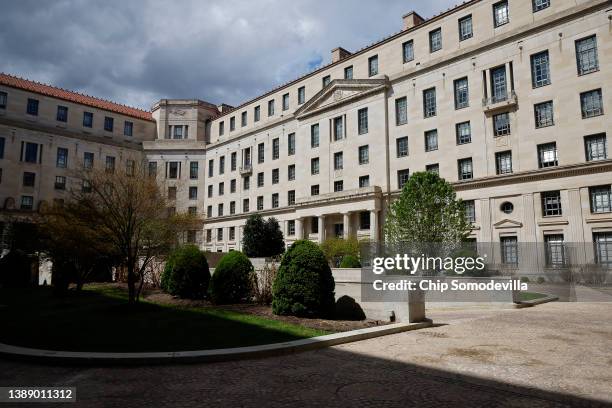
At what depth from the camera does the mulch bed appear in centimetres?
1171

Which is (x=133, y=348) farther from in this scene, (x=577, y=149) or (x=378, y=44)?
(x=378, y=44)

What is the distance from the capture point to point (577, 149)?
30.0m

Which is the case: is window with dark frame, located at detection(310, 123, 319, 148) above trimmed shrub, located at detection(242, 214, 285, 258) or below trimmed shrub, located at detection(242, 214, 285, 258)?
above

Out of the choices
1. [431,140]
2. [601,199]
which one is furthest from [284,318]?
[431,140]

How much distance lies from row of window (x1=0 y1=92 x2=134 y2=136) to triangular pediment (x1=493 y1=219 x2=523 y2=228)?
52764mm

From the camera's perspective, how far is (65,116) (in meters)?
57.3

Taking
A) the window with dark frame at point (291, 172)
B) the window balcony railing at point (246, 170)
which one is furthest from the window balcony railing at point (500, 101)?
the window balcony railing at point (246, 170)

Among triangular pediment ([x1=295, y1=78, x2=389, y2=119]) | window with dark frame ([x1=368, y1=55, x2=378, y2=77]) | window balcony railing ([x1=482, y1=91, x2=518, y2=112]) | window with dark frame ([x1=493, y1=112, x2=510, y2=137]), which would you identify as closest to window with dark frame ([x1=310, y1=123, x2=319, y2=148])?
triangular pediment ([x1=295, y1=78, x2=389, y2=119])

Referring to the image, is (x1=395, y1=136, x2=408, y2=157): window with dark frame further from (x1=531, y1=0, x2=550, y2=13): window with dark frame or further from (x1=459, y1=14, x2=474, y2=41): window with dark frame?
(x1=531, y1=0, x2=550, y2=13): window with dark frame

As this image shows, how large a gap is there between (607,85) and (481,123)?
875 cm

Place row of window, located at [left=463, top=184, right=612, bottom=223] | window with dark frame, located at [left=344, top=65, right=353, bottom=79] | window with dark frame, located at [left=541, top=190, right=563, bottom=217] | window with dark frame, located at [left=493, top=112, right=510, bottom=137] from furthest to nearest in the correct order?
window with dark frame, located at [left=344, top=65, right=353, bottom=79] < window with dark frame, located at [left=493, top=112, right=510, bottom=137] < window with dark frame, located at [left=541, top=190, right=563, bottom=217] < row of window, located at [left=463, top=184, right=612, bottom=223]

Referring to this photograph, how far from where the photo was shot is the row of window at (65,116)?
52.7m

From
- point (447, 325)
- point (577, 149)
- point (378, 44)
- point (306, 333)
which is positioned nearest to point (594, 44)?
point (577, 149)

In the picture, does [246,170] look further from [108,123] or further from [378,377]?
[378,377]
